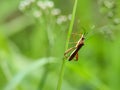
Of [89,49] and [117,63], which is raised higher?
[89,49]

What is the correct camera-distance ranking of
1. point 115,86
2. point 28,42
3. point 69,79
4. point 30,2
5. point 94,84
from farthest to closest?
point 28,42 → point 69,79 → point 115,86 → point 94,84 → point 30,2

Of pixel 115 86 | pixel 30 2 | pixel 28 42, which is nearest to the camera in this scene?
pixel 30 2

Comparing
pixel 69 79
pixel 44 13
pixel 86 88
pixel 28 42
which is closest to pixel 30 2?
pixel 44 13

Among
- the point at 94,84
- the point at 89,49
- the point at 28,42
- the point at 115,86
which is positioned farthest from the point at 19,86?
the point at 28,42

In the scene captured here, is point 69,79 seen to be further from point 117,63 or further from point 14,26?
point 14,26

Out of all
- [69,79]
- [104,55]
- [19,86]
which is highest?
[104,55]

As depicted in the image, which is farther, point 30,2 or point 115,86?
point 115,86

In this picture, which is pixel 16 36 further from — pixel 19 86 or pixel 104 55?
pixel 19 86
